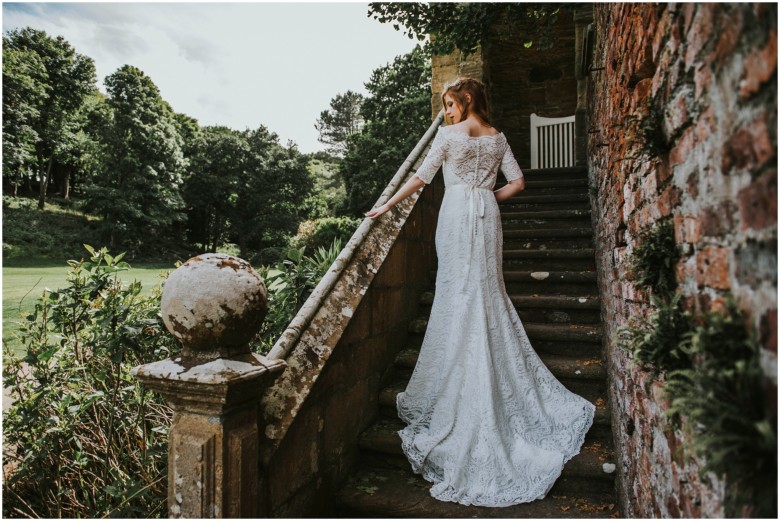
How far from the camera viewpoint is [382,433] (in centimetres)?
306

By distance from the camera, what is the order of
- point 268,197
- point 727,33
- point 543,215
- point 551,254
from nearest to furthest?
point 727,33, point 551,254, point 543,215, point 268,197

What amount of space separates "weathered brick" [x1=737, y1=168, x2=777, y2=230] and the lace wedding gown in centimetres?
210

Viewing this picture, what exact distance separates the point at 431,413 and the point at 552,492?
856 mm

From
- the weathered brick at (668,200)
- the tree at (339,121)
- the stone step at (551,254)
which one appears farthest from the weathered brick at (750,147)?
the tree at (339,121)

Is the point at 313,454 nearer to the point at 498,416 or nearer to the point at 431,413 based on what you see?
the point at 431,413

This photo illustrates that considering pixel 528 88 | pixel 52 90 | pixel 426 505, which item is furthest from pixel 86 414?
pixel 52 90

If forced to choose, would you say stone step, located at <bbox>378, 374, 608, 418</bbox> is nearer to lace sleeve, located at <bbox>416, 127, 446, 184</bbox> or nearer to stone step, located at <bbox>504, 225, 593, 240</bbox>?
lace sleeve, located at <bbox>416, 127, 446, 184</bbox>

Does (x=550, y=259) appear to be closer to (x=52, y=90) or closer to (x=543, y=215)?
(x=543, y=215)

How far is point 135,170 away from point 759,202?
99.6 feet

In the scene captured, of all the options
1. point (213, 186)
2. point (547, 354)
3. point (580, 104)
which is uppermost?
point (213, 186)

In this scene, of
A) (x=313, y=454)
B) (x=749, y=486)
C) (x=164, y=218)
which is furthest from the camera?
(x=164, y=218)

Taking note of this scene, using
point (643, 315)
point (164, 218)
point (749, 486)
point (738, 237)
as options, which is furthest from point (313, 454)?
point (164, 218)

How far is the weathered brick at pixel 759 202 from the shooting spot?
831 mm

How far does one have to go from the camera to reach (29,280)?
44.7 ft
